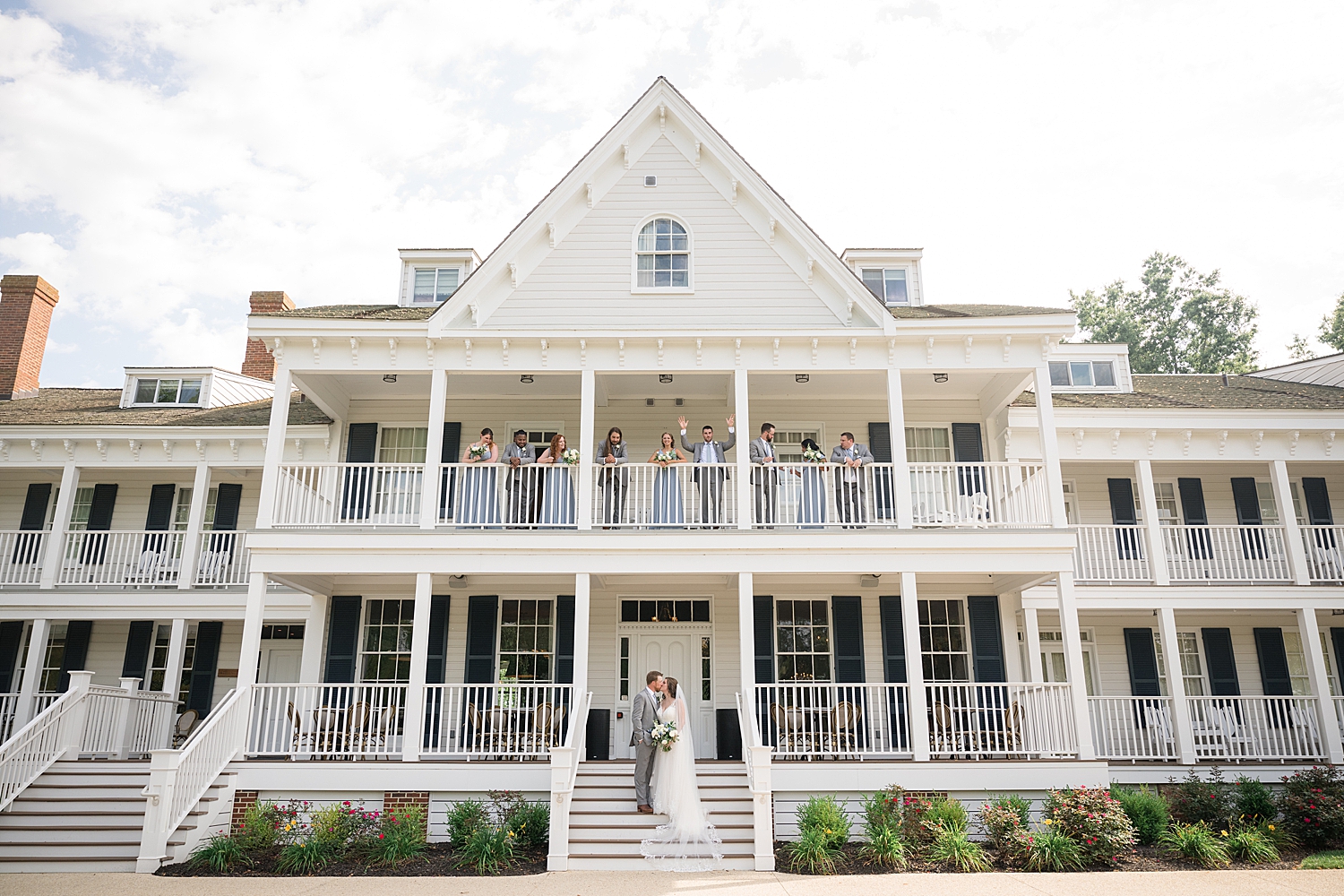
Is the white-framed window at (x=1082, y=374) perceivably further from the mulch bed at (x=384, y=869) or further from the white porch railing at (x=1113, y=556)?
the mulch bed at (x=384, y=869)

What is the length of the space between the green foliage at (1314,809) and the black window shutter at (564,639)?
32.0 ft

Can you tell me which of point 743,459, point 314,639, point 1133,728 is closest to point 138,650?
point 314,639

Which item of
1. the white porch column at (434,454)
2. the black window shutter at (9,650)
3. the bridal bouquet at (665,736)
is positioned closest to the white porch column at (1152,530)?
the bridal bouquet at (665,736)

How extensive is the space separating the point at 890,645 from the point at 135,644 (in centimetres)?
1269

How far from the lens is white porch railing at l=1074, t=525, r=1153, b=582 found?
15.0m

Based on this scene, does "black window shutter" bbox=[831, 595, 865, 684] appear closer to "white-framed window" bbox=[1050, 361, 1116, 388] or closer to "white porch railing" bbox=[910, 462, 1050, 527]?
"white porch railing" bbox=[910, 462, 1050, 527]

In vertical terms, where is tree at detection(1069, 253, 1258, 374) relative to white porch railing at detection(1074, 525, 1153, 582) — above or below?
above

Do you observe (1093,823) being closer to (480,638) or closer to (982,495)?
(982,495)

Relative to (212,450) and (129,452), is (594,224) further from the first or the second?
(129,452)

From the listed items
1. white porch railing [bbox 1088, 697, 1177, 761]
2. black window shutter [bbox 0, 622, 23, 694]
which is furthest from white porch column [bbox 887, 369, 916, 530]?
black window shutter [bbox 0, 622, 23, 694]

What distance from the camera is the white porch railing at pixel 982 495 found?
13.0 meters

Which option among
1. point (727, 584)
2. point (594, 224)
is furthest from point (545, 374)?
point (727, 584)

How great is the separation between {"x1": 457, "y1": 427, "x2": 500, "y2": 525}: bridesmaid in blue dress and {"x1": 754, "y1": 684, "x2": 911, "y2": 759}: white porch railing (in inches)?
179

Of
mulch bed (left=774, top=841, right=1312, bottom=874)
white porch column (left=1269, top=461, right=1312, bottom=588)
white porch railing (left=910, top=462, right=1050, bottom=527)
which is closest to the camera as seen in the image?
mulch bed (left=774, top=841, right=1312, bottom=874)
